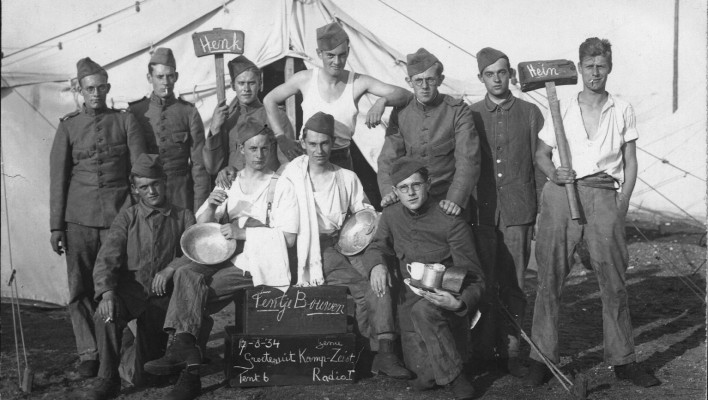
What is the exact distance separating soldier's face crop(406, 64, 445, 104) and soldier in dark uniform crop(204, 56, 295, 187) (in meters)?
1.02

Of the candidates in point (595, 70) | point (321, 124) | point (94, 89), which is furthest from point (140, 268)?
point (595, 70)

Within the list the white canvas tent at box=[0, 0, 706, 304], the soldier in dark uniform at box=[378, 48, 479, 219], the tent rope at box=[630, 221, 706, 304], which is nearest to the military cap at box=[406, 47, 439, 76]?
the soldier in dark uniform at box=[378, 48, 479, 219]

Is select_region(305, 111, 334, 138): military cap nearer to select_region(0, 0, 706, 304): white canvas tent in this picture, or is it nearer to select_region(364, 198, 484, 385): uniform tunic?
select_region(364, 198, 484, 385): uniform tunic

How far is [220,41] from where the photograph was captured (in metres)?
5.55

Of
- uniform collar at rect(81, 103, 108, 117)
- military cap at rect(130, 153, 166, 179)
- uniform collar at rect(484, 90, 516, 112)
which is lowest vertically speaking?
military cap at rect(130, 153, 166, 179)

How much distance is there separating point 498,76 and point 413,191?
0.88 meters

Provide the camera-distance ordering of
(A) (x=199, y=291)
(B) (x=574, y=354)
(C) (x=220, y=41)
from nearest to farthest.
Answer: (A) (x=199, y=291)
(B) (x=574, y=354)
(C) (x=220, y=41)

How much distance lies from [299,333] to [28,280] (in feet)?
11.9

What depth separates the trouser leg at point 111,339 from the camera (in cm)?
455

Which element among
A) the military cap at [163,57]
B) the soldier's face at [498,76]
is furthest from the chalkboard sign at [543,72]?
the military cap at [163,57]

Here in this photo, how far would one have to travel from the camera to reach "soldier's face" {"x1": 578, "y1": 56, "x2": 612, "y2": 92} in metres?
4.40

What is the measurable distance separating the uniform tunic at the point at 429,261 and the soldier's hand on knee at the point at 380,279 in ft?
0.14

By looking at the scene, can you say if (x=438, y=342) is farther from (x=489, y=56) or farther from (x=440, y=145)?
(x=489, y=56)

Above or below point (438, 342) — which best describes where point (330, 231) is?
above
